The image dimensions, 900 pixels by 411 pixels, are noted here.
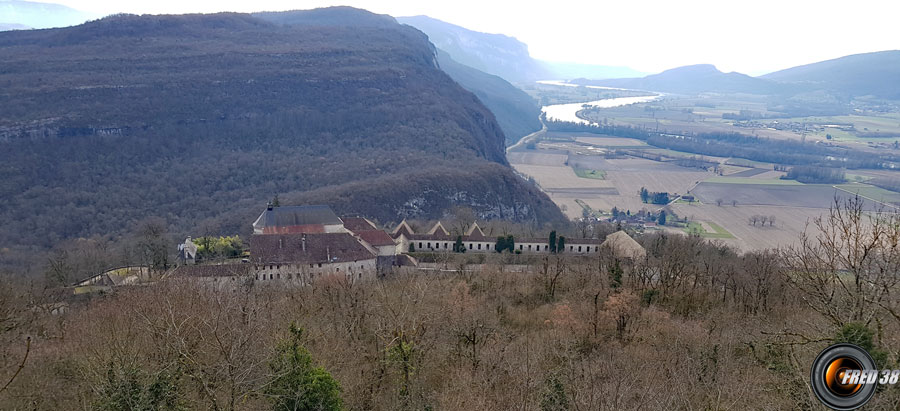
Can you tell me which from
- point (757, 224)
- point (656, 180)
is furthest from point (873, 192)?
point (757, 224)

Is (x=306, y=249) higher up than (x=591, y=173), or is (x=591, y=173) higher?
(x=306, y=249)

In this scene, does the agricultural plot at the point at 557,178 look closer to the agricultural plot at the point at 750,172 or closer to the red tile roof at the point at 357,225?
the agricultural plot at the point at 750,172

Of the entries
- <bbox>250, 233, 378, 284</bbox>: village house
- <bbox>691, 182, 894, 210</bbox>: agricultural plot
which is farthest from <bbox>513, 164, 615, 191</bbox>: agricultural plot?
<bbox>250, 233, 378, 284</bbox>: village house

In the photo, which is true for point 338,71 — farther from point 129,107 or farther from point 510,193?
point 510,193

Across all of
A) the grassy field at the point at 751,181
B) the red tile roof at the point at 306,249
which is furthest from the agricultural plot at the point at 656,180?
the red tile roof at the point at 306,249

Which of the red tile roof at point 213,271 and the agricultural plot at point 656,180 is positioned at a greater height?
the red tile roof at point 213,271

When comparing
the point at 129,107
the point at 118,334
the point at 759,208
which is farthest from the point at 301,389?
the point at 129,107

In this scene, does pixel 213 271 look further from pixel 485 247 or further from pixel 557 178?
pixel 557 178
